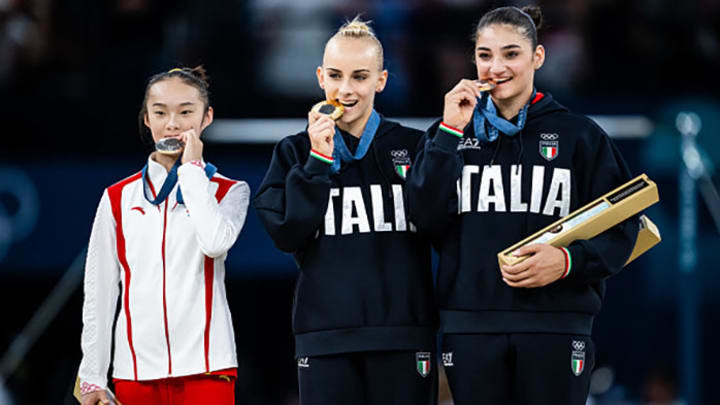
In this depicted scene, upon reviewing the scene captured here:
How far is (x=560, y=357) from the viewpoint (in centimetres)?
329

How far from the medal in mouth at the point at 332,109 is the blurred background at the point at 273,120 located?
2.98 m

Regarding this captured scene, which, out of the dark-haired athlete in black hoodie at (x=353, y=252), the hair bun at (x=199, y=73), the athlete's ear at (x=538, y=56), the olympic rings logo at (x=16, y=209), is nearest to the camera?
the dark-haired athlete in black hoodie at (x=353, y=252)

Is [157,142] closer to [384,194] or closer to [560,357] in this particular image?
[384,194]

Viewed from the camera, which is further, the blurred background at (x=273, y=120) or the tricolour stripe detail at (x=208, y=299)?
the blurred background at (x=273, y=120)

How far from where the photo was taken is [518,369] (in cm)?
327

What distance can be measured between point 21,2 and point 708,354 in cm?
518

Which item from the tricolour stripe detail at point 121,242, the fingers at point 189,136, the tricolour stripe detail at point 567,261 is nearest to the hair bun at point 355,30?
the fingers at point 189,136

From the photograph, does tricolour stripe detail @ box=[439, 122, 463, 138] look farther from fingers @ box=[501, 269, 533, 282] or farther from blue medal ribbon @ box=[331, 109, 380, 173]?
fingers @ box=[501, 269, 533, 282]

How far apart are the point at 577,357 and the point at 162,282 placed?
128 cm

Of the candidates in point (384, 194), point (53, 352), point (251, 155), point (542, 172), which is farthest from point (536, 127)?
point (53, 352)

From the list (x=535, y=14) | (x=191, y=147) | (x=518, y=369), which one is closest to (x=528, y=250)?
(x=518, y=369)

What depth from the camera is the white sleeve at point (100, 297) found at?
346cm

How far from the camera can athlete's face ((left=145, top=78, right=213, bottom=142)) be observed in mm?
3541

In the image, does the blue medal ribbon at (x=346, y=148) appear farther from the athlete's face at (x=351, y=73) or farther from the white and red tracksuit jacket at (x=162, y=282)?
the white and red tracksuit jacket at (x=162, y=282)
